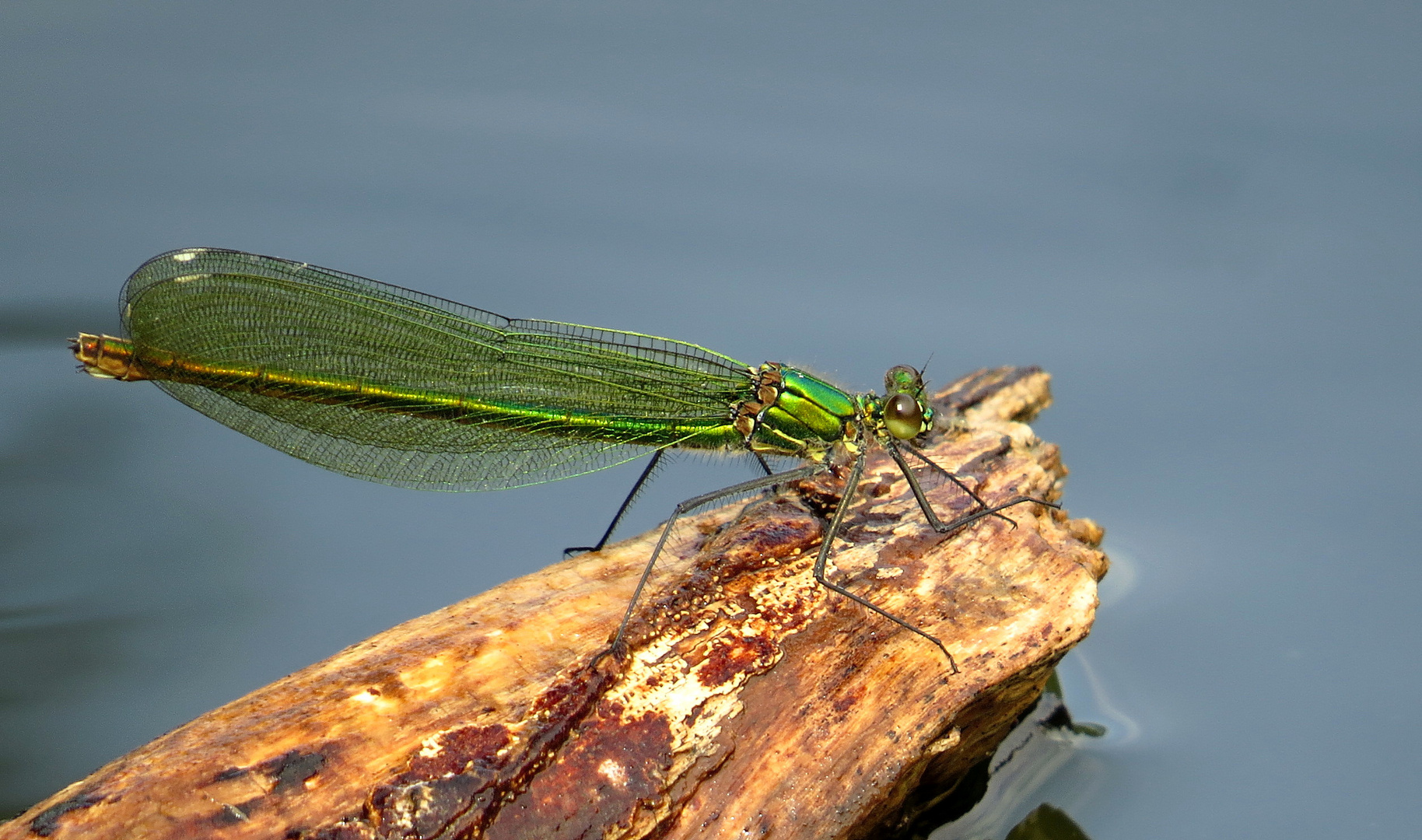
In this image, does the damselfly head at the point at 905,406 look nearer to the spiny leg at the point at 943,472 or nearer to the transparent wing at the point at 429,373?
the spiny leg at the point at 943,472

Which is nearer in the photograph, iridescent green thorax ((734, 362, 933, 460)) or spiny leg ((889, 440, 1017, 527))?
spiny leg ((889, 440, 1017, 527))

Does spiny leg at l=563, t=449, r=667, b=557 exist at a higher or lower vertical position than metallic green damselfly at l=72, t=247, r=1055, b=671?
lower

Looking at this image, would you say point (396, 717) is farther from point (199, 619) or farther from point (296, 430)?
point (199, 619)

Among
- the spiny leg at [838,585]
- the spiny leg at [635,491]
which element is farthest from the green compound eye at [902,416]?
the spiny leg at [635,491]

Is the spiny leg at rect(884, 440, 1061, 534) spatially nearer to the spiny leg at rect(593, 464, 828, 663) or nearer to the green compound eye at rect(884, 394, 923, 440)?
the green compound eye at rect(884, 394, 923, 440)

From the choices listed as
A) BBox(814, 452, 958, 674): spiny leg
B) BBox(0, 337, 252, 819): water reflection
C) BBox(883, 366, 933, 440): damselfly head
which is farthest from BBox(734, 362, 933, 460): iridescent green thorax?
BBox(0, 337, 252, 819): water reflection

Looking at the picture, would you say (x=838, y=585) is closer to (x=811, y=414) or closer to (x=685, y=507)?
(x=685, y=507)

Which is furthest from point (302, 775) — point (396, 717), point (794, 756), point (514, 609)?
point (794, 756)
